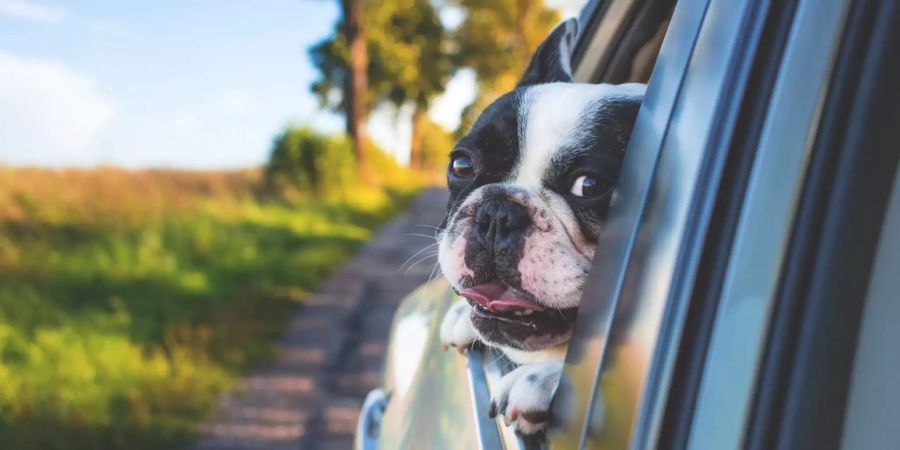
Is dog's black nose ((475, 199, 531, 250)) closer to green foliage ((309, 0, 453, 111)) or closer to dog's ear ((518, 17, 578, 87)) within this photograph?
dog's ear ((518, 17, 578, 87))

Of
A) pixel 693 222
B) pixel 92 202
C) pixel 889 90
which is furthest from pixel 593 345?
pixel 92 202

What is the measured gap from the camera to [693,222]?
892 millimetres

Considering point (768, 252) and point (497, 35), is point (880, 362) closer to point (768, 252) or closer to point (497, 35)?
point (768, 252)

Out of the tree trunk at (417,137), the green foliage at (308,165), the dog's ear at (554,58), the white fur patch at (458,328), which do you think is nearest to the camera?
the white fur patch at (458,328)

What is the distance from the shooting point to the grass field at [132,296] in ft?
14.1

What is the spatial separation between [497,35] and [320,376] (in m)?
17.7

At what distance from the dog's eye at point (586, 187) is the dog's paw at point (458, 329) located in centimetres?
38

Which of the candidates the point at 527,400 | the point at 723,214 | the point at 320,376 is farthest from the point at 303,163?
the point at 723,214

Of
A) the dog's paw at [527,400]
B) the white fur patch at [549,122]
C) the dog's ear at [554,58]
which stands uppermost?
the dog's ear at [554,58]

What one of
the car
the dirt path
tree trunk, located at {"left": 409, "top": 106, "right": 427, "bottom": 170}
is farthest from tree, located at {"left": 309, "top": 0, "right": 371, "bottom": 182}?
the car

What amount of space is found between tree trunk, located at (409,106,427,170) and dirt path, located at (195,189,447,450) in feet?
59.1

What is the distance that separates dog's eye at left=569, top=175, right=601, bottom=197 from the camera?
5.13ft

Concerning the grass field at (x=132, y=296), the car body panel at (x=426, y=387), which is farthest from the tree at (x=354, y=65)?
the car body panel at (x=426, y=387)

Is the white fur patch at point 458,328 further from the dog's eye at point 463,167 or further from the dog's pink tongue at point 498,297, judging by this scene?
the dog's eye at point 463,167
